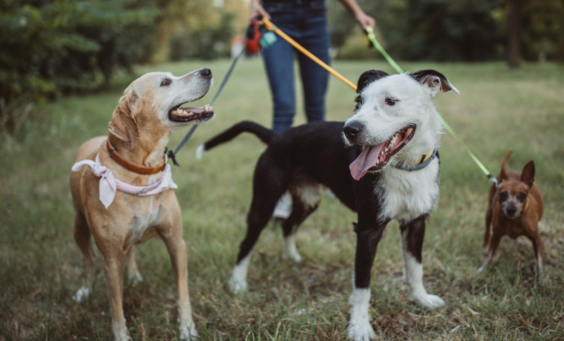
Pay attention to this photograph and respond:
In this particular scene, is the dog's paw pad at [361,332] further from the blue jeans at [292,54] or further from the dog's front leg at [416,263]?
the blue jeans at [292,54]

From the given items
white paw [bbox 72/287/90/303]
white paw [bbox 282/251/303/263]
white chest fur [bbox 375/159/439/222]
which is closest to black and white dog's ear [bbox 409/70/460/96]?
white chest fur [bbox 375/159/439/222]

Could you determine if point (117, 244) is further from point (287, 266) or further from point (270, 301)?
point (287, 266)

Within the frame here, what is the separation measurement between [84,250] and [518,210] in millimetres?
3051

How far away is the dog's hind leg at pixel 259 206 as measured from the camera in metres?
2.80

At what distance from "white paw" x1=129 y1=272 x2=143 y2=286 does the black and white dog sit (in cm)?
78

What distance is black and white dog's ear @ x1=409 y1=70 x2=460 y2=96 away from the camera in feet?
7.09

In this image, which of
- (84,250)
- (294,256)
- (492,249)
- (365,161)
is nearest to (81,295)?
(84,250)

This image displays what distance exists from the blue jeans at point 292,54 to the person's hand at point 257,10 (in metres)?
0.21

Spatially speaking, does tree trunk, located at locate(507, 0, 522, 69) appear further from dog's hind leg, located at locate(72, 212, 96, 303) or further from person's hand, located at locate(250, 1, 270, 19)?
dog's hind leg, located at locate(72, 212, 96, 303)

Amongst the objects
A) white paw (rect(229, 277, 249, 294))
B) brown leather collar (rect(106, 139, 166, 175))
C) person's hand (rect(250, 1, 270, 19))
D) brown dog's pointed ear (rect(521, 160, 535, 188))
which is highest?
person's hand (rect(250, 1, 270, 19))

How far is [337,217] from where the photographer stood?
3961 millimetres

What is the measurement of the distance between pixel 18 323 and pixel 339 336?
6.99 ft

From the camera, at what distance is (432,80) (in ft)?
7.26

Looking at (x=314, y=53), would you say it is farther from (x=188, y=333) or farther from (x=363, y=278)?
(x=188, y=333)
